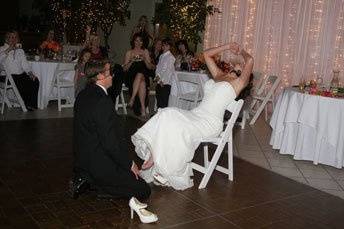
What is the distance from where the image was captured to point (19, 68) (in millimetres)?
6625

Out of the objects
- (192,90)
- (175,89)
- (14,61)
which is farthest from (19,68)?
(192,90)

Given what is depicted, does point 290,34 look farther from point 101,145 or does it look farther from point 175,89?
point 101,145

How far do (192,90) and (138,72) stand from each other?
1005mm

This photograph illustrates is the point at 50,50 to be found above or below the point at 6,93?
above

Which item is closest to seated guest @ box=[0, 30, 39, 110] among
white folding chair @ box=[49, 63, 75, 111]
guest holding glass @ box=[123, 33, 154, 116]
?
white folding chair @ box=[49, 63, 75, 111]

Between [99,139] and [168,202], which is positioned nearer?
[99,139]

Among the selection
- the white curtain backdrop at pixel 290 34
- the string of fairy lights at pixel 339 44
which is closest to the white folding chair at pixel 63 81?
the white curtain backdrop at pixel 290 34

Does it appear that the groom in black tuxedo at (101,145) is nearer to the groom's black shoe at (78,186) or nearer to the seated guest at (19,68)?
the groom's black shoe at (78,186)

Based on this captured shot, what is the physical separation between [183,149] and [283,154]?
2252mm

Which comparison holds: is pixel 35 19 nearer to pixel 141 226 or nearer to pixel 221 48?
pixel 221 48

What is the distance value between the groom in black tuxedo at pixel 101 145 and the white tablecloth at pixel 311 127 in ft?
8.43

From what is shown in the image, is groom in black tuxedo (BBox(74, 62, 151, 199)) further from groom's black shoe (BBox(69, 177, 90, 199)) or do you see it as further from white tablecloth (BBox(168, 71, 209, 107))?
white tablecloth (BBox(168, 71, 209, 107))

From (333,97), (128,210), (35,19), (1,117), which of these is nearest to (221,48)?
(333,97)

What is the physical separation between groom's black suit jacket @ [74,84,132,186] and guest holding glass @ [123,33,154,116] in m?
3.97
